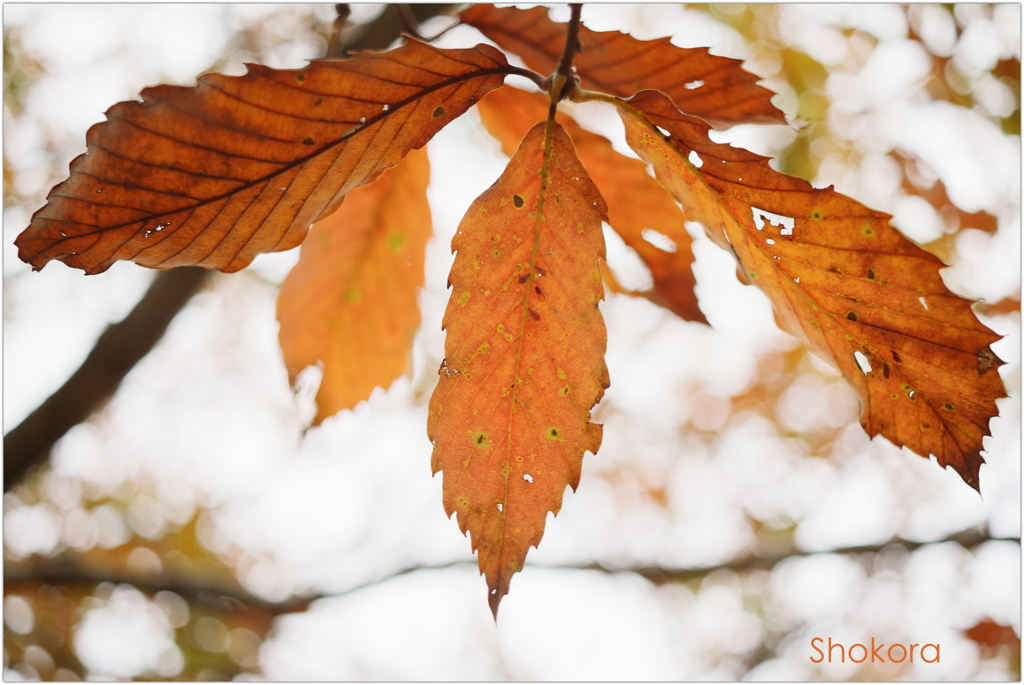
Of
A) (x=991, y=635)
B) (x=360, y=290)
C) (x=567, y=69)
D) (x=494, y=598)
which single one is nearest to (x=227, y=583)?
(x=360, y=290)

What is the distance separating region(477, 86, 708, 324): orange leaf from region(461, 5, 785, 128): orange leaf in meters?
0.10

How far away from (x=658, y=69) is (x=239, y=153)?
38 centimetres

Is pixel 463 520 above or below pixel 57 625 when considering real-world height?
above

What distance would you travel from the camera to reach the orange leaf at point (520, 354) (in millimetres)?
463

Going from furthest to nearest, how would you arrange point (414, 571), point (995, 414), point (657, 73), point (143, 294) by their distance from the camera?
point (414, 571) < point (143, 294) < point (657, 73) < point (995, 414)

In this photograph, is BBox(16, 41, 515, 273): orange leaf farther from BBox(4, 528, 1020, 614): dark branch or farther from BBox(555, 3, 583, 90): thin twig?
BBox(4, 528, 1020, 614): dark branch

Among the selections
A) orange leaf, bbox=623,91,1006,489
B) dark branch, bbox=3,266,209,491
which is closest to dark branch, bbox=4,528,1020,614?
dark branch, bbox=3,266,209,491

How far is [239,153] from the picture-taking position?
0.41 meters

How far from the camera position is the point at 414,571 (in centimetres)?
188

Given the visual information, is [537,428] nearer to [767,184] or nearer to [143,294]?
[767,184]

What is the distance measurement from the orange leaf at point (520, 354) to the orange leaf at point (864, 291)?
81 mm

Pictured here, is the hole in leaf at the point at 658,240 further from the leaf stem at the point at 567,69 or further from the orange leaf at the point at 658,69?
the leaf stem at the point at 567,69

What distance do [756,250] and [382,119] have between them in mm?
304

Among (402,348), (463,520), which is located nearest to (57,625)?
(402,348)
